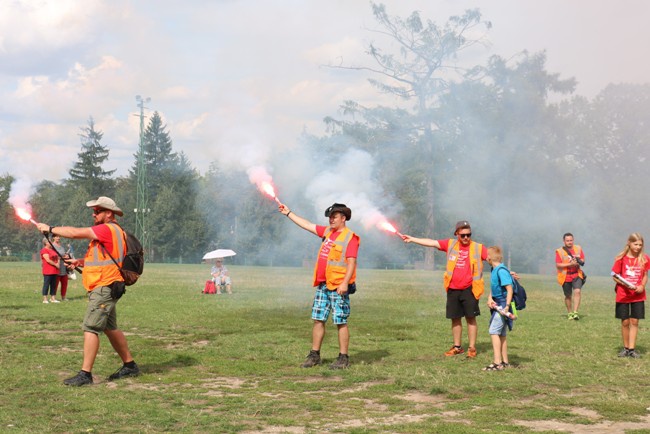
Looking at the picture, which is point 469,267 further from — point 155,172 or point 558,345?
point 155,172

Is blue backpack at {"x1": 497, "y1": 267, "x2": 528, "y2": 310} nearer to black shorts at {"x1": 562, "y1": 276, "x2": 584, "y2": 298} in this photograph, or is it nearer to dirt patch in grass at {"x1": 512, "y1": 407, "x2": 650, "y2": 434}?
dirt patch in grass at {"x1": 512, "y1": 407, "x2": 650, "y2": 434}

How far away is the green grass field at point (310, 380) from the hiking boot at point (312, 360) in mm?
274

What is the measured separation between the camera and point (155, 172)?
200 ft

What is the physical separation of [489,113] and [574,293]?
18678mm

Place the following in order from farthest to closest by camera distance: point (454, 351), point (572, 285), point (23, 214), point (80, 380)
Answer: point (572, 285) → point (454, 351) → point (23, 214) → point (80, 380)

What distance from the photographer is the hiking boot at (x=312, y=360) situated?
10141 mm

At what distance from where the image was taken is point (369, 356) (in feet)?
37.0

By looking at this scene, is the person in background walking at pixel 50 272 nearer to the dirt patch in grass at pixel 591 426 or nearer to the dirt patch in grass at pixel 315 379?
the dirt patch in grass at pixel 315 379

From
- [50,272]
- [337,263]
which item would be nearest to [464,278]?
[337,263]

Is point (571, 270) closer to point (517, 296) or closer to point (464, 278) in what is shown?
point (464, 278)

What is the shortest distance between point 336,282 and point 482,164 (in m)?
26.0

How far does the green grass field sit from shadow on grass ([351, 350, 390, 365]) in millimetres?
30

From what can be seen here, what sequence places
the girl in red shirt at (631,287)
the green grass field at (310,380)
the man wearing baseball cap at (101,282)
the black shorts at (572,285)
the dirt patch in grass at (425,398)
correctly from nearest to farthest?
the green grass field at (310,380) → the dirt patch in grass at (425,398) → the man wearing baseball cap at (101,282) → the girl in red shirt at (631,287) → the black shorts at (572,285)

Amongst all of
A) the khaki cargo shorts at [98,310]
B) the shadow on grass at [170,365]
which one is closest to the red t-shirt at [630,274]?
the shadow on grass at [170,365]
